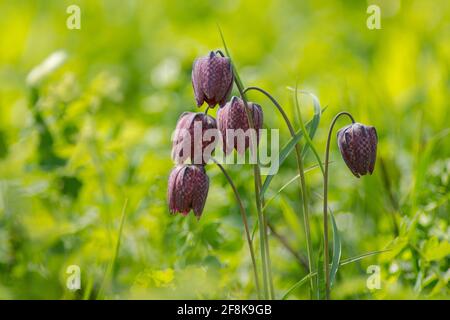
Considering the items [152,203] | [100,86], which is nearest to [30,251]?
[152,203]

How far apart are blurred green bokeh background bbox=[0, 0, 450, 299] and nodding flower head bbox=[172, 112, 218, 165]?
199 mm

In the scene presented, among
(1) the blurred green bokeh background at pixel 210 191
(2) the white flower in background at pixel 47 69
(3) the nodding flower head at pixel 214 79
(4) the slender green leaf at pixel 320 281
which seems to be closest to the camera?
(3) the nodding flower head at pixel 214 79

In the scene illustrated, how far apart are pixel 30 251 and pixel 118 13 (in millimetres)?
2230

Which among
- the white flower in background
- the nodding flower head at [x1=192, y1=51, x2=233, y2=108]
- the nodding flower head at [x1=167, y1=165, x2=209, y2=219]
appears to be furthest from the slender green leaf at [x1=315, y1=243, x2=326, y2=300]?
the white flower in background

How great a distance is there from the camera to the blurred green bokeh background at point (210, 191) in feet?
5.65

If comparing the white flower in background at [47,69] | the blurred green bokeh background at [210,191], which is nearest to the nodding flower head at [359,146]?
the blurred green bokeh background at [210,191]

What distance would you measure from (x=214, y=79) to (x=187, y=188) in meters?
0.19

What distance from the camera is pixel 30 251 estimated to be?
6.72 feet

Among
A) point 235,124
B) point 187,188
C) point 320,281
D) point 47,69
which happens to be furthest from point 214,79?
point 47,69

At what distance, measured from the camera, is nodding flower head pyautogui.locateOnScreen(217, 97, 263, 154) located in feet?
4.41

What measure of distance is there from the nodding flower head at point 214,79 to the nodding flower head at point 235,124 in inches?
0.8

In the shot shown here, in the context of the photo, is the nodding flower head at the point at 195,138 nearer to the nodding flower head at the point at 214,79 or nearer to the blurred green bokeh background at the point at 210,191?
the nodding flower head at the point at 214,79

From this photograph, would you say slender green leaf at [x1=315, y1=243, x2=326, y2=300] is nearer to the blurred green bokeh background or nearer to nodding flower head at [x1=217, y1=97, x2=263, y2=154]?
the blurred green bokeh background

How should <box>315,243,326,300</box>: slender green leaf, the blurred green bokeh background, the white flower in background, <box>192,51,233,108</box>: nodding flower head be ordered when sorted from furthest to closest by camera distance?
the white flower in background < the blurred green bokeh background < <box>315,243,326,300</box>: slender green leaf < <box>192,51,233,108</box>: nodding flower head
